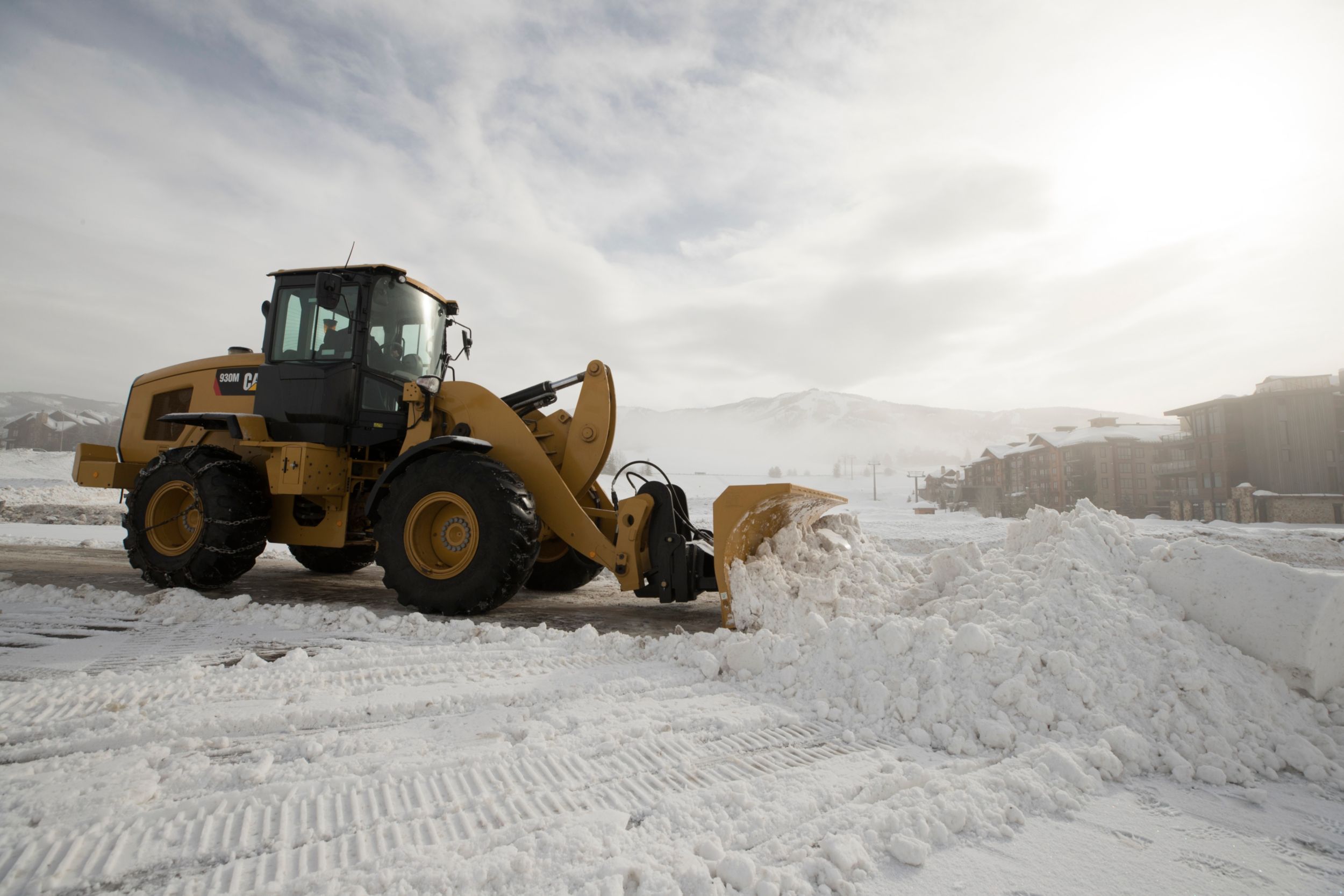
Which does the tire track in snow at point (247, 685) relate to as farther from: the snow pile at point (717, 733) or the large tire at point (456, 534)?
the large tire at point (456, 534)

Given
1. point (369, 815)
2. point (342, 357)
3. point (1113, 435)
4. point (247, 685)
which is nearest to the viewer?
→ point (369, 815)

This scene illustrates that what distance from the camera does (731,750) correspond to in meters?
2.42

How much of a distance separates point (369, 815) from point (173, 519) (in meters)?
5.18

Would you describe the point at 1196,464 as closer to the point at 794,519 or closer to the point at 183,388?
the point at 794,519

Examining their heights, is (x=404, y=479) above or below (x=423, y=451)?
below

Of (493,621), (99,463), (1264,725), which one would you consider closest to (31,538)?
(99,463)

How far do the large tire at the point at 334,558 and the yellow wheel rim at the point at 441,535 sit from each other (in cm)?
308

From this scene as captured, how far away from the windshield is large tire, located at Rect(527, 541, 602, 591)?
2.21 m

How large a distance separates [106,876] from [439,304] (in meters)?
5.31

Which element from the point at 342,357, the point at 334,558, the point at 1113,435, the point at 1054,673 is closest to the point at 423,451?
the point at 342,357

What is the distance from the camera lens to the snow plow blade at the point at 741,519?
417 cm

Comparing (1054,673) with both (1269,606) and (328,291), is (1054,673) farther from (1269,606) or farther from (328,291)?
(328,291)

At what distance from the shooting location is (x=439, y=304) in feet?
20.2

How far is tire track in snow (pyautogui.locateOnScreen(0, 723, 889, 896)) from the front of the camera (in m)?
1.59
